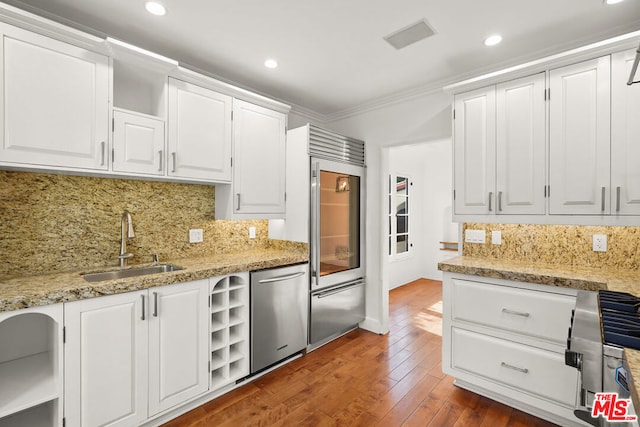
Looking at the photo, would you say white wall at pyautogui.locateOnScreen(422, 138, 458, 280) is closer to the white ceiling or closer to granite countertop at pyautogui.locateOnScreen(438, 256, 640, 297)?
the white ceiling

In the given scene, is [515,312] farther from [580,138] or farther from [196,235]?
[196,235]

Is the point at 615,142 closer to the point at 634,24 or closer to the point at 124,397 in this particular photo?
the point at 634,24

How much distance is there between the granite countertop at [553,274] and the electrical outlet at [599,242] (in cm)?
15

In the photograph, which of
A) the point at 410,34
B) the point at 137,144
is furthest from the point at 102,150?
the point at 410,34

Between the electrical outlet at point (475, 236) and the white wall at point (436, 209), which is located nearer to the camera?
the electrical outlet at point (475, 236)

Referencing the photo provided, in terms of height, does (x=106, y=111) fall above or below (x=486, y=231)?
above

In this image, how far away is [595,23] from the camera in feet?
6.75

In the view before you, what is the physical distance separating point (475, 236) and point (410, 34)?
1.78 meters

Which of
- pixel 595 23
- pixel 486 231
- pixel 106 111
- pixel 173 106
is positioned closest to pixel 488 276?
pixel 486 231

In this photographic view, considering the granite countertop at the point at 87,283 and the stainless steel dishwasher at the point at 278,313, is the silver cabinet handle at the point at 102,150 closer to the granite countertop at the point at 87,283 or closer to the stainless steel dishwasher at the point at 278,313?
the granite countertop at the point at 87,283

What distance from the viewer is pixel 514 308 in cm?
211

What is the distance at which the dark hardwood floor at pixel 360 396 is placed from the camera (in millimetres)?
2043

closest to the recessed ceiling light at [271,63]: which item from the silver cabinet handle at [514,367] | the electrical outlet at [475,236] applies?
the electrical outlet at [475,236]

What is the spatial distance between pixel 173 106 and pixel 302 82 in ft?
4.28
